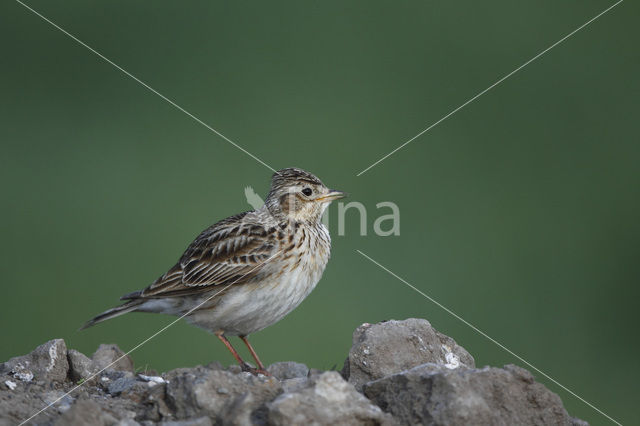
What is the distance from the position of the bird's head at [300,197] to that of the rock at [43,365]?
8.66 feet

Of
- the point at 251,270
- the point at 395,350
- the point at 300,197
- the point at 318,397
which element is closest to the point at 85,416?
the point at 318,397

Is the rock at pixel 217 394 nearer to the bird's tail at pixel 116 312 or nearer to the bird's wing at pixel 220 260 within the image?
the bird's wing at pixel 220 260

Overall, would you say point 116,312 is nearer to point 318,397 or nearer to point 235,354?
point 235,354

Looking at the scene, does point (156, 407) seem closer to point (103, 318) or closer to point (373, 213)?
point (103, 318)

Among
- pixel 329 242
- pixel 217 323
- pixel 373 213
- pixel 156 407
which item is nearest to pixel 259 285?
pixel 217 323

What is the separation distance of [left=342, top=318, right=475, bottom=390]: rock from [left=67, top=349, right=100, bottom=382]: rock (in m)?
2.17

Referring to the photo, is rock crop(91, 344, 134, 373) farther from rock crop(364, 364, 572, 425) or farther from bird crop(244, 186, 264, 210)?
rock crop(364, 364, 572, 425)

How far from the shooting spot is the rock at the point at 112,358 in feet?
25.0

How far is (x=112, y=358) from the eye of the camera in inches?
307

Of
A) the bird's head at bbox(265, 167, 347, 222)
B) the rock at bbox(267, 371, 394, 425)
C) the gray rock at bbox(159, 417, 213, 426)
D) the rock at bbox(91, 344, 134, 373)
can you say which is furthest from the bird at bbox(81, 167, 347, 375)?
the rock at bbox(267, 371, 394, 425)

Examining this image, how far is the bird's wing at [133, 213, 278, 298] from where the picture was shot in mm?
7941

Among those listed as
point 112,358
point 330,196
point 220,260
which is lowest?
point 112,358

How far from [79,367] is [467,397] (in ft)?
11.3

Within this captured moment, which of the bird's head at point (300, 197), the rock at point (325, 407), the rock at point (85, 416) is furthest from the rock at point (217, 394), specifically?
the bird's head at point (300, 197)
